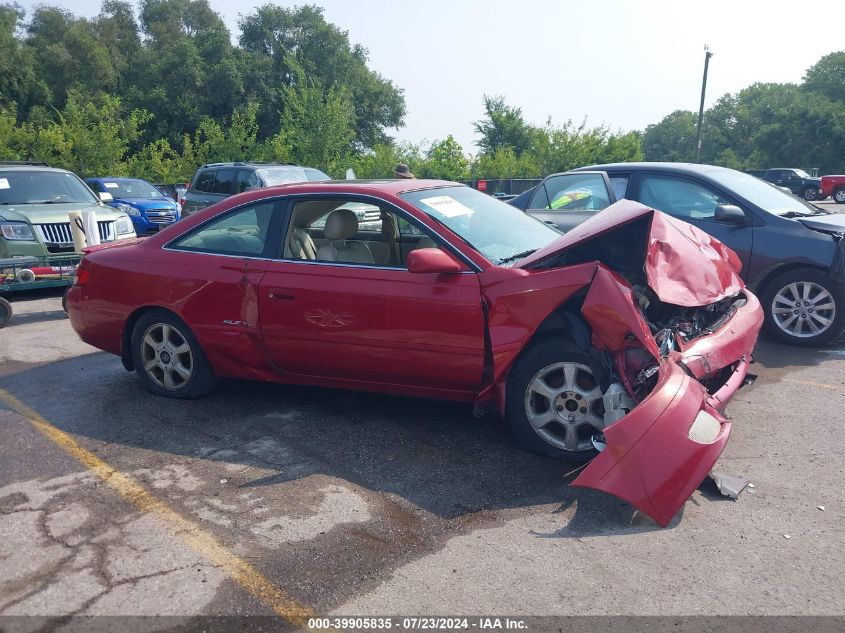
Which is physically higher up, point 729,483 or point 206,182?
point 206,182

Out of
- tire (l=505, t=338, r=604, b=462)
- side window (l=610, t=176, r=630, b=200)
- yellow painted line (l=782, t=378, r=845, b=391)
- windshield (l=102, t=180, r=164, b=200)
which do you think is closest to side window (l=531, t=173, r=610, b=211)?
side window (l=610, t=176, r=630, b=200)

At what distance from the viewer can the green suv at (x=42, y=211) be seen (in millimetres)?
9812

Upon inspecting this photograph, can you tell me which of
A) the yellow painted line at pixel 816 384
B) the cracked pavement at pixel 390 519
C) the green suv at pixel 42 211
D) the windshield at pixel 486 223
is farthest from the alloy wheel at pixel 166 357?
the green suv at pixel 42 211

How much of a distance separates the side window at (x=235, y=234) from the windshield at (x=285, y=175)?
27.9ft

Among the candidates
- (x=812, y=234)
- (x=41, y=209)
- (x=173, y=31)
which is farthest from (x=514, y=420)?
(x=173, y=31)

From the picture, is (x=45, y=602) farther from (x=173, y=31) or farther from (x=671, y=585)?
(x=173, y=31)

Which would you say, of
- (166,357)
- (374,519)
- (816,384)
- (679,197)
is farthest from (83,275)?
(816,384)

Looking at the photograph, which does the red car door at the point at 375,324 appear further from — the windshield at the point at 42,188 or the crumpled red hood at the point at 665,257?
the windshield at the point at 42,188

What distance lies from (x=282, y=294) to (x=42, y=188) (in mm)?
7923

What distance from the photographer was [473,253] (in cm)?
459

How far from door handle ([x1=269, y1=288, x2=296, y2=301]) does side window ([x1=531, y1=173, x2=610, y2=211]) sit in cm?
451

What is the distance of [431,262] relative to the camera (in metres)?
4.38

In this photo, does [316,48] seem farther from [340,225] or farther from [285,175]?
[340,225]

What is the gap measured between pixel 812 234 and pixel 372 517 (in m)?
5.48
